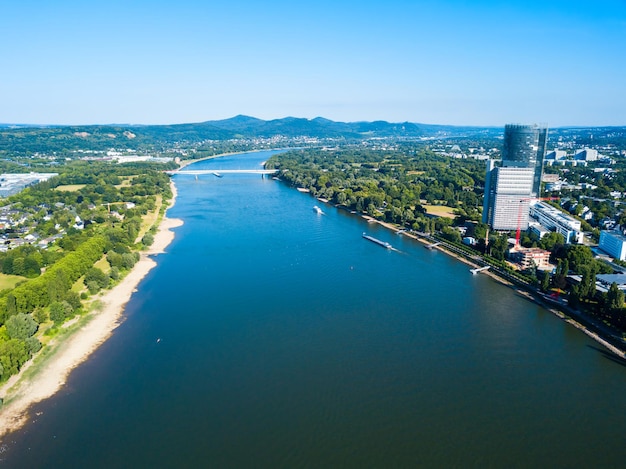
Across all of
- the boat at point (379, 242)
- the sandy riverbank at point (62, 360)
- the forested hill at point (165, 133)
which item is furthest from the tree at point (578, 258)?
the forested hill at point (165, 133)

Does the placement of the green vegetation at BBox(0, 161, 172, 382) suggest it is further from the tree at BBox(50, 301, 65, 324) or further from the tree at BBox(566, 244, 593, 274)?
the tree at BBox(566, 244, 593, 274)

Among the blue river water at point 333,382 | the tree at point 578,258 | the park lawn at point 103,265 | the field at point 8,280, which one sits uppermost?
the tree at point 578,258

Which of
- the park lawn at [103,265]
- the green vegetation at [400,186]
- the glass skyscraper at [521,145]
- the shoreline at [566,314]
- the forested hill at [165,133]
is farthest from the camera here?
the forested hill at [165,133]

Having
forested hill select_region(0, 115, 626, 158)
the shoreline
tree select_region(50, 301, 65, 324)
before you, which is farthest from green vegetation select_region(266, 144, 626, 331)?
forested hill select_region(0, 115, 626, 158)

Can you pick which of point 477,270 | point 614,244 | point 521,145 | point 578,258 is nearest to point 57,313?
point 477,270

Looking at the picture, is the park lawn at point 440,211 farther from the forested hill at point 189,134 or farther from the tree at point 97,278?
the forested hill at point 189,134

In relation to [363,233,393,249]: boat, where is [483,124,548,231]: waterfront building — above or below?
above

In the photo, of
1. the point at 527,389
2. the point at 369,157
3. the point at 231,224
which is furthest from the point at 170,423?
the point at 369,157
